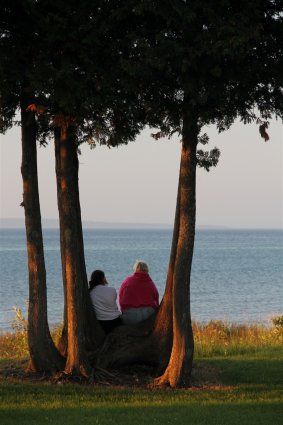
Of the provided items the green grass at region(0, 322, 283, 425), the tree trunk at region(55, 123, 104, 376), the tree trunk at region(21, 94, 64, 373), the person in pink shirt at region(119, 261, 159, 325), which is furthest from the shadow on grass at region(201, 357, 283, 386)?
the tree trunk at region(21, 94, 64, 373)

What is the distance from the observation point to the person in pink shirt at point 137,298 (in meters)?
15.2

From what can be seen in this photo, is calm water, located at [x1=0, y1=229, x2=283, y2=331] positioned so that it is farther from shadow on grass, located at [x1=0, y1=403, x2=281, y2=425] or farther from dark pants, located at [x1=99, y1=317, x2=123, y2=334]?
shadow on grass, located at [x1=0, y1=403, x2=281, y2=425]

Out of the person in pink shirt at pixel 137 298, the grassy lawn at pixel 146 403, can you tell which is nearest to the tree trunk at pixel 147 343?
the person in pink shirt at pixel 137 298

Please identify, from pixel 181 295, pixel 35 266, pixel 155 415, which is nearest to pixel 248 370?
pixel 181 295

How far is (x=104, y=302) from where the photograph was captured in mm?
15008

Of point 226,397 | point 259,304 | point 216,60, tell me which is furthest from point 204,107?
point 259,304

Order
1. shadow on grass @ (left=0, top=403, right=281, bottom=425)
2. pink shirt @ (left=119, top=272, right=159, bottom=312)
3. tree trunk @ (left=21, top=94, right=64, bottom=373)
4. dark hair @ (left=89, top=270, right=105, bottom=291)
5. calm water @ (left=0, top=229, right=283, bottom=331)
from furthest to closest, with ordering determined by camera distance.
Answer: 1. calm water @ (left=0, top=229, right=283, bottom=331)
2. pink shirt @ (left=119, top=272, right=159, bottom=312)
3. dark hair @ (left=89, top=270, right=105, bottom=291)
4. tree trunk @ (left=21, top=94, right=64, bottom=373)
5. shadow on grass @ (left=0, top=403, right=281, bottom=425)

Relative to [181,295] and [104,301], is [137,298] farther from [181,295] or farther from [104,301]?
[181,295]

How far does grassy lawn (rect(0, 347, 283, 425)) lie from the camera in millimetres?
10844

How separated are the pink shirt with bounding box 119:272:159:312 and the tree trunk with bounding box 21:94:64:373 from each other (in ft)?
4.96

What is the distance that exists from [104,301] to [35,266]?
1.37 metres

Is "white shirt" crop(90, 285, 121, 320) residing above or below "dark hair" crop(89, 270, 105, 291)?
below

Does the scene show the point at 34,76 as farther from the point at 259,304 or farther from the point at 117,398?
the point at 259,304

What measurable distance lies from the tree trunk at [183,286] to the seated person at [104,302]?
1.53m
